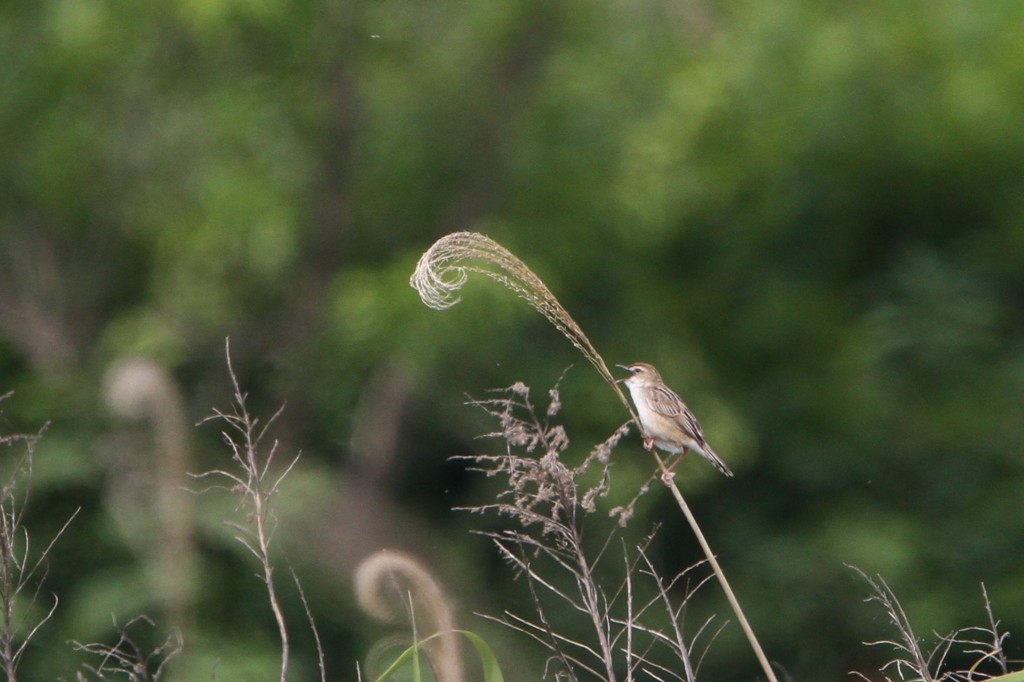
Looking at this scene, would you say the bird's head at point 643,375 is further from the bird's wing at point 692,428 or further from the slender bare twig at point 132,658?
the slender bare twig at point 132,658

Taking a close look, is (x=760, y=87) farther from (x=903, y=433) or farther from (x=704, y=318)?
(x=903, y=433)

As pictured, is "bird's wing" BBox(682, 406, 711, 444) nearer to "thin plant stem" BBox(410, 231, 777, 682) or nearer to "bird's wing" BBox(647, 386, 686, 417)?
"bird's wing" BBox(647, 386, 686, 417)

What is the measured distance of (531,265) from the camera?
829 cm

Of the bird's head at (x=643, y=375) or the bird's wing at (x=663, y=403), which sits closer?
the bird's wing at (x=663, y=403)

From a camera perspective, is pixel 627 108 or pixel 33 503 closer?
pixel 33 503

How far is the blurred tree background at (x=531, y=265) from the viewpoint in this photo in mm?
8125

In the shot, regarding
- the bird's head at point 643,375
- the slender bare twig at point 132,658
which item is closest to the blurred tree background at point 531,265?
the bird's head at point 643,375

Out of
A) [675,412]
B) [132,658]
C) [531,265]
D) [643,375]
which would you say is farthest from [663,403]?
[531,265]

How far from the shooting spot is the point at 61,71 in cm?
859

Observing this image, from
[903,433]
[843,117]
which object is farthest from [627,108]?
[903,433]

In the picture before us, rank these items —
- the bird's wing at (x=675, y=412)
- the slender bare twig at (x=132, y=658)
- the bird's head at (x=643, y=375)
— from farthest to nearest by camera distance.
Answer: the bird's head at (x=643, y=375) → the bird's wing at (x=675, y=412) → the slender bare twig at (x=132, y=658)

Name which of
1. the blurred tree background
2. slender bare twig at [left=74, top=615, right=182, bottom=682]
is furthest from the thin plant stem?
the blurred tree background

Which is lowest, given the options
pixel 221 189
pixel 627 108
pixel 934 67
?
pixel 221 189

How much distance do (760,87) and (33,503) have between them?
5.22m
